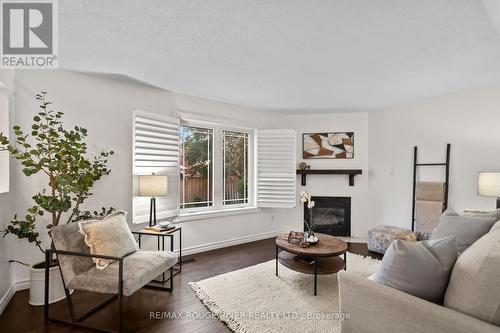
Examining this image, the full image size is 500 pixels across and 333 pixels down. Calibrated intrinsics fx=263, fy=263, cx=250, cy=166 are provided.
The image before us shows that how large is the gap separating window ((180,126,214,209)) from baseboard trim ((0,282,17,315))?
83.1 inches

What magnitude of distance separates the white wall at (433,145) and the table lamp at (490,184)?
2.01ft

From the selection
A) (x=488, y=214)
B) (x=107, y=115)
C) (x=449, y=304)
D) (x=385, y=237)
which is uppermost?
(x=107, y=115)

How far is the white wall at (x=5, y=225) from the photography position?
2461 millimetres

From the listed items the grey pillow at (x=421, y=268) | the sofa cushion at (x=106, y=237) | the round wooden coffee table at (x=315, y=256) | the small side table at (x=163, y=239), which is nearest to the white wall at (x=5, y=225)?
the sofa cushion at (x=106, y=237)

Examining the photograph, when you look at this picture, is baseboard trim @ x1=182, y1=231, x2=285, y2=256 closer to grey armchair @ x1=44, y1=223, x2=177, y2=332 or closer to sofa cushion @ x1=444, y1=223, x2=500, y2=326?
grey armchair @ x1=44, y1=223, x2=177, y2=332

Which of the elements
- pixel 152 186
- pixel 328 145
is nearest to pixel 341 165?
pixel 328 145

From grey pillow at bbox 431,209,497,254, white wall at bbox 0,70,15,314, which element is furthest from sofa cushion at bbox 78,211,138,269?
grey pillow at bbox 431,209,497,254

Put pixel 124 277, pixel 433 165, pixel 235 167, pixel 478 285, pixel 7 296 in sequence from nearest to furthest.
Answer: pixel 478 285, pixel 124 277, pixel 7 296, pixel 433 165, pixel 235 167

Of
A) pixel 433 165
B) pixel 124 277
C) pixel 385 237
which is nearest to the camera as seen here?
pixel 124 277

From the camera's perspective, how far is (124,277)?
2150 mm

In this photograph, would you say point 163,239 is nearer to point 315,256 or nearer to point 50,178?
point 50,178

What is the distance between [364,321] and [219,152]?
3428 millimetres

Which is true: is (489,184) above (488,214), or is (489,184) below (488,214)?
above

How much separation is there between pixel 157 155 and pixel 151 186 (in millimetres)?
579
